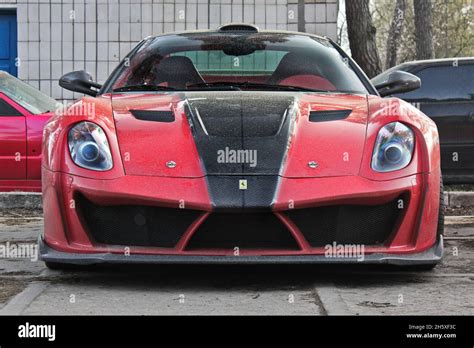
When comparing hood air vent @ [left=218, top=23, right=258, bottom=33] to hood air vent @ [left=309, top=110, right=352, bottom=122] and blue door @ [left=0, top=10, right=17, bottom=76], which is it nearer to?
hood air vent @ [left=309, top=110, right=352, bottom=122]

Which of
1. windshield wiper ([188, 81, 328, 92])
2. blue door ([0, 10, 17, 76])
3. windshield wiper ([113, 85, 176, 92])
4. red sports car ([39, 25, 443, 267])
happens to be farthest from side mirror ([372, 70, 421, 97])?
blue door ([0, 10, 17, 76])

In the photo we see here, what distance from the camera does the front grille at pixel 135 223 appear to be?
4.69m

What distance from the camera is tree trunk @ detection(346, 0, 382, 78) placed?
587 inches

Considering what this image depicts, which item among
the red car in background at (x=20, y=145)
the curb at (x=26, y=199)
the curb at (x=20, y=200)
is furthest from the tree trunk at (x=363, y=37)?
the curb at (x=20, y=200)

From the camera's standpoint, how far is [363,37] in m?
14.9

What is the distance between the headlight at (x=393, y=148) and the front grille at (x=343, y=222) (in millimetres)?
184

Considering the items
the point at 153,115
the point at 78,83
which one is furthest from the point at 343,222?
the point at 78,83

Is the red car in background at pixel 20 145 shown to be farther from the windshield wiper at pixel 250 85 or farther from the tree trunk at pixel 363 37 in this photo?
the tree trunk at pixel 363 37

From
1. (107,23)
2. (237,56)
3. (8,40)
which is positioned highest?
(107,23)

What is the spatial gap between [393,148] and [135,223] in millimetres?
1271

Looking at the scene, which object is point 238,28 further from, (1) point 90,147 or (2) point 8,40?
(2) point 8,40

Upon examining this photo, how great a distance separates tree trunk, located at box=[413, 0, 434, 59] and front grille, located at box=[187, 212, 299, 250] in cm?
1762

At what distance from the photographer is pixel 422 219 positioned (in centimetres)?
486
